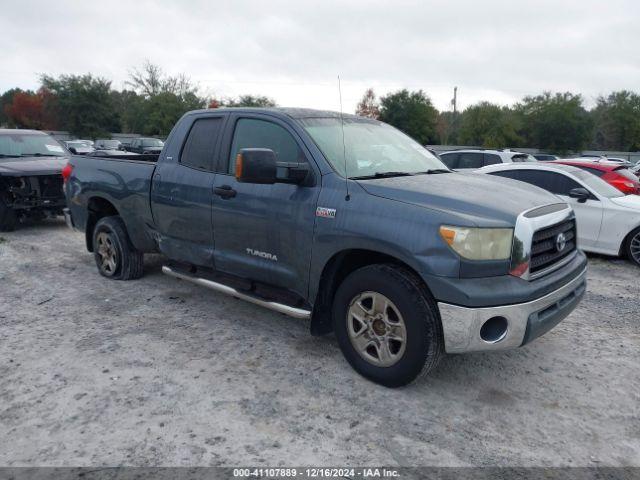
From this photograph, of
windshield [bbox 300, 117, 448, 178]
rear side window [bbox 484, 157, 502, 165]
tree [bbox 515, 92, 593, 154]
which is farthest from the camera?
tree [bbox 515, 92, 593, 154]

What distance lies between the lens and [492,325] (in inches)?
124

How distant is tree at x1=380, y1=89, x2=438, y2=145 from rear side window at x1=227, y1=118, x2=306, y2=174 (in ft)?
140

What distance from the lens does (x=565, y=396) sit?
11.6ft

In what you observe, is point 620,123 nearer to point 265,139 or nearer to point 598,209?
point 598,209

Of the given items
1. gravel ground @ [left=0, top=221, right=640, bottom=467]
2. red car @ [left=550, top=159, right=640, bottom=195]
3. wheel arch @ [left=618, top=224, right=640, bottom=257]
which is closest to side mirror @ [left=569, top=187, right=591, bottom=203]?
wheel arch @ [left=618, top=224, right=640, bottom=257]

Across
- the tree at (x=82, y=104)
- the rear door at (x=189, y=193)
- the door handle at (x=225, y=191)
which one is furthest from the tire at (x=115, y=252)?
the tree at (x=82, y=104)

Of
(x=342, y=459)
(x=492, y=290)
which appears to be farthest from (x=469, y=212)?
(x=342, y=459)

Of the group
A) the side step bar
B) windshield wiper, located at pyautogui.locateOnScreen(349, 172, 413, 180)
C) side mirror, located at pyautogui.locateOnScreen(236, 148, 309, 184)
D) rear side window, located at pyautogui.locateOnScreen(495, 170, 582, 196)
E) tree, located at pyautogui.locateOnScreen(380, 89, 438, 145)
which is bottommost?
the side step bar

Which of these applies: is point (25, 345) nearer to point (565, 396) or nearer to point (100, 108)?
point (565, 396)

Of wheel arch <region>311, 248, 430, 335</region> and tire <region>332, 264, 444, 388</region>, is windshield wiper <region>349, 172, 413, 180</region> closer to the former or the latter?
wheel arch <region>311, 248, 430, 335</region>

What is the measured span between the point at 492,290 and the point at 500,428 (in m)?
0.85

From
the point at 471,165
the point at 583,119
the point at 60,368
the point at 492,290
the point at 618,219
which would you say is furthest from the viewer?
the point at 583,119

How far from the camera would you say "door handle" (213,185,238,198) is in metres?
4.29

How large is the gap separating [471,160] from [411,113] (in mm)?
35344
